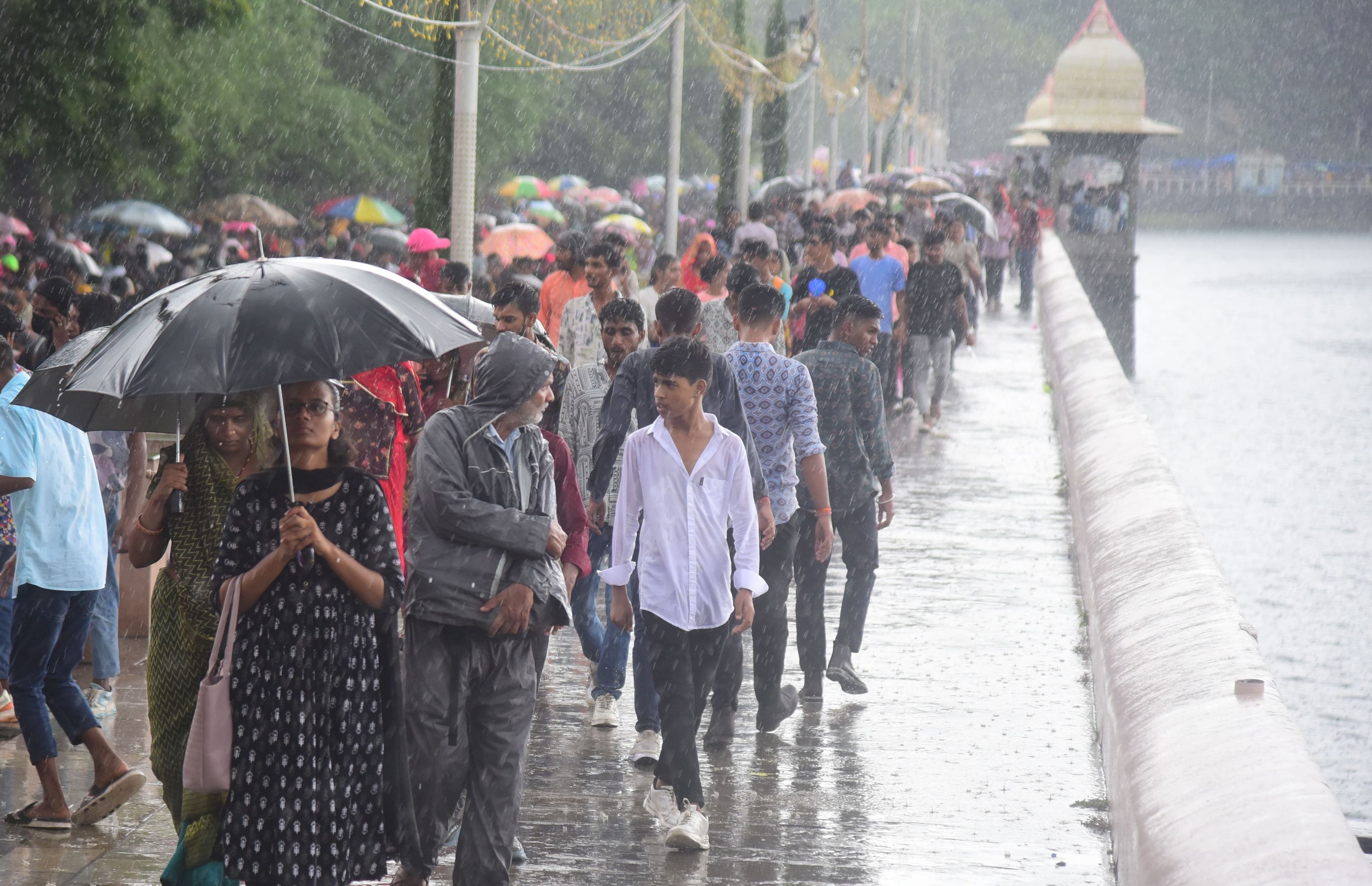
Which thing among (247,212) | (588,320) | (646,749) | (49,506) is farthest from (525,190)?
(49,506)

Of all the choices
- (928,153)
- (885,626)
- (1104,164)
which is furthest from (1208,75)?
(885,626)

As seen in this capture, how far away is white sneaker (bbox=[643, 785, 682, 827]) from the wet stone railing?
1427mm

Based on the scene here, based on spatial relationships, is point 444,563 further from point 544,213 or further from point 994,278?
point 544,213

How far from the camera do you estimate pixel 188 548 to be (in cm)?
462

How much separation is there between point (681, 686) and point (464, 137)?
9.03 metres

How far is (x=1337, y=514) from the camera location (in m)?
45.5

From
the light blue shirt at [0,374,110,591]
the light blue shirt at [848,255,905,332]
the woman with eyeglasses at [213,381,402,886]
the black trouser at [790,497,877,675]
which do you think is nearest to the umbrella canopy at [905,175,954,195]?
the light blue shirt at [848,255,905,332]

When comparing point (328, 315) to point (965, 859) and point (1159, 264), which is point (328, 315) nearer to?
point (965, 859)

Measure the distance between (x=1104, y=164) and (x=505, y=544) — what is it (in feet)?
139

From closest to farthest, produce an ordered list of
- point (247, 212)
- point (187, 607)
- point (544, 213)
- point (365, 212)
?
point (187, 607), point (247, 212), point (365, 212), point (544, 213)

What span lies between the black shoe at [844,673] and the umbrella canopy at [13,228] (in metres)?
18.1

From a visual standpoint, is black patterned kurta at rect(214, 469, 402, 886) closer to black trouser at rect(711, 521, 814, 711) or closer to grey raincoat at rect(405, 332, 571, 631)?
grey raincoat at rect(405, 332, 571, 631)

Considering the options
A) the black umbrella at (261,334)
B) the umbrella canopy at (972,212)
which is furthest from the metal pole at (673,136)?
the black umbrella at (261,334)

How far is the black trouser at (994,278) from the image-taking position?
94.0ft
